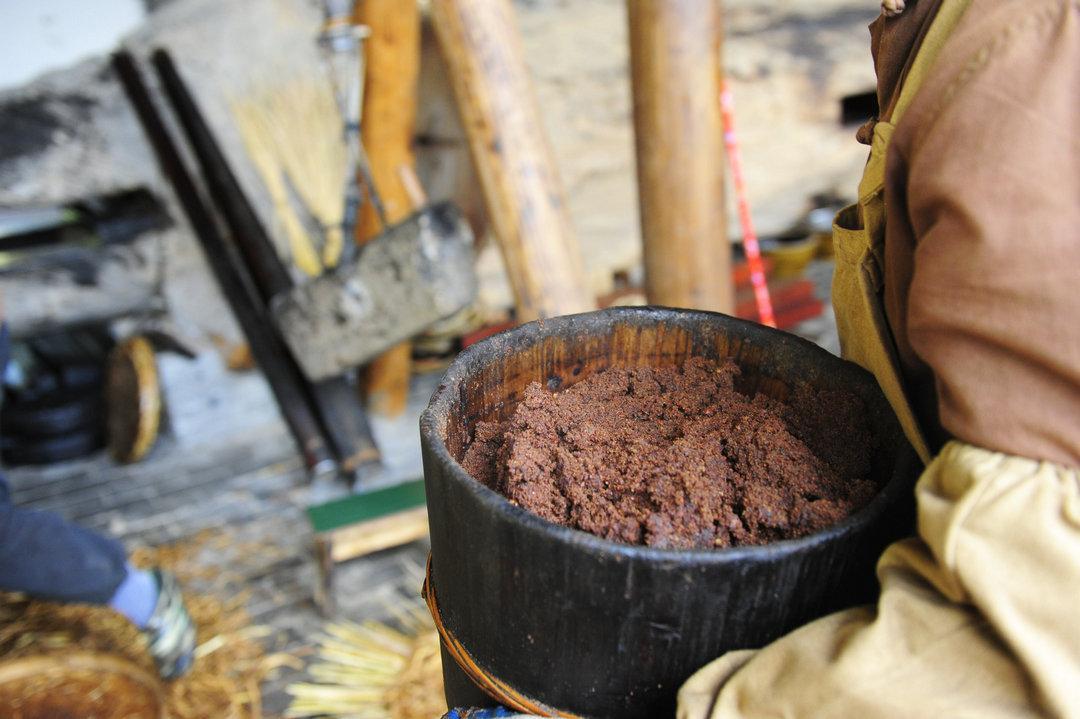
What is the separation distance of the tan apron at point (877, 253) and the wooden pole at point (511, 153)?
3.47ft

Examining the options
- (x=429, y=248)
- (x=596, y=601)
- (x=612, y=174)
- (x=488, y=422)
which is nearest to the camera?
(x=596, y=601)

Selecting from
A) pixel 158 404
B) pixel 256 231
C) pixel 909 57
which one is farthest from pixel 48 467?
pixel 909 57

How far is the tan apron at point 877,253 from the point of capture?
797mm

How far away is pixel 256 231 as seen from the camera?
10.1ft

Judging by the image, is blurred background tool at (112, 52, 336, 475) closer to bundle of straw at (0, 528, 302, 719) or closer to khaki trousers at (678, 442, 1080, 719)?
bundle of straw at (0, 528, 302, 719)

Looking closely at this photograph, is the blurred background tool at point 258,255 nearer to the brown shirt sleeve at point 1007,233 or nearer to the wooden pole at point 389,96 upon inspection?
the wooden pole at point 389,96

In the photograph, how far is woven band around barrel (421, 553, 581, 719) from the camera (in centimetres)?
88

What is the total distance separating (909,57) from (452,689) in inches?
38.7

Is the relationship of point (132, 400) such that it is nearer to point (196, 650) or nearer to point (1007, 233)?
point (196, 650)

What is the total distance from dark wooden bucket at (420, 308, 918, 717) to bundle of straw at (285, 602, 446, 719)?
1206 mm

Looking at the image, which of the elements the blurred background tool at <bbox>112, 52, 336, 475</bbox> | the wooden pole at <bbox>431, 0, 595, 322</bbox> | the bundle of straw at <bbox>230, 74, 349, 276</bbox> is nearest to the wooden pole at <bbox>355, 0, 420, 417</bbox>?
the bundle of straw at <bbox>230, 74, 349, 276</bbox>

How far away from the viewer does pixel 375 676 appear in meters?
2.23

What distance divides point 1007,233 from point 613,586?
1.52ft

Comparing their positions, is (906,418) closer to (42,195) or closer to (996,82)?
(996,82)
